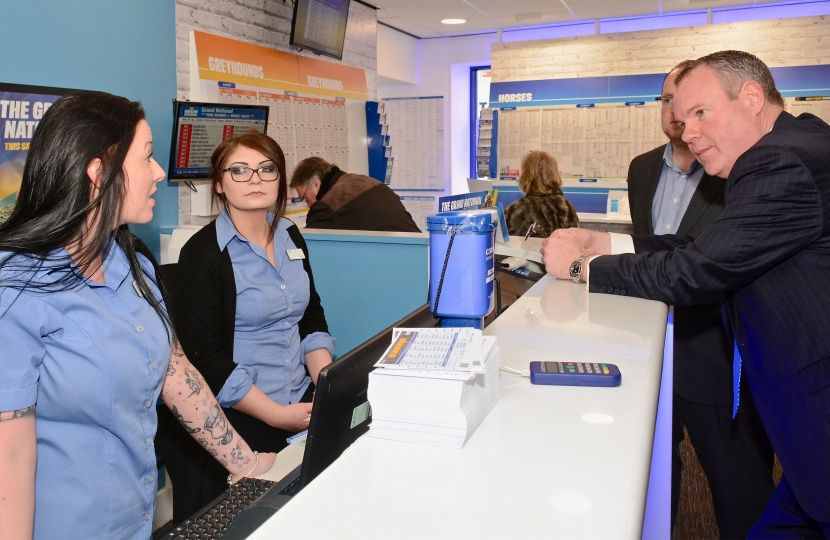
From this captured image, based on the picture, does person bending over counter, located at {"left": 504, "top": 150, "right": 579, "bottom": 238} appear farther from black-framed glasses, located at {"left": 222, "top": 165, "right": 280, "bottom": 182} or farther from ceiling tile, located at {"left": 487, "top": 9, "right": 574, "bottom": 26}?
ceiling tile, located at {"left": 487, "top": 9, "right": 574, "bottom": 26}

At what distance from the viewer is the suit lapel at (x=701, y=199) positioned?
92.1 inches

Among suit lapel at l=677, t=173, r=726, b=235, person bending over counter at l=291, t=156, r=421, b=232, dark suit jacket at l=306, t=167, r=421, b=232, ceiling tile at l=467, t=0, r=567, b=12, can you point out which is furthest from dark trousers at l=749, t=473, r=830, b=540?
ceiling tile at l=467, t=0, r=567, b=12

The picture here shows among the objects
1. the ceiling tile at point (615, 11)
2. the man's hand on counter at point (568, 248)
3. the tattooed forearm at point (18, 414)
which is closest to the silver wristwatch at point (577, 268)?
the man's hand on counter at point (568, 248)

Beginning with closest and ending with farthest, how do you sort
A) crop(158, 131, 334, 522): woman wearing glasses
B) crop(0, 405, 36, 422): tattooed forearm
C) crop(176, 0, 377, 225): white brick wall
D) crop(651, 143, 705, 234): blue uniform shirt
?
crop(0, 405, 36, 422): tattooed forearm, crop(158, 131, 334, 522): woman wearing glasses, crop(651, 143, 705, 234): blue uniform shirt, crop(176, 0, 377, 225): white brick wall

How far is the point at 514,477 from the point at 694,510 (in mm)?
2593

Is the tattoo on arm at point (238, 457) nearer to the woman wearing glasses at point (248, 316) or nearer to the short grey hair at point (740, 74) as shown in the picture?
the woman wearing glasses at point (248, 316)

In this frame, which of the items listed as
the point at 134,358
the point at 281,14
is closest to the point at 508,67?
the point at 281,14

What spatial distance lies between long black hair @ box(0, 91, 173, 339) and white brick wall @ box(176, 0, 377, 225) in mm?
2634

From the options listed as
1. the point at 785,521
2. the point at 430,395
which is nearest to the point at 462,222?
the point at 430,395

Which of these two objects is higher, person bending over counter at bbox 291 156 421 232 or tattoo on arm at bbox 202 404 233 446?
person bending over counter at bbox 291 156 421 232

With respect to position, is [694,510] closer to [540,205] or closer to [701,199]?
[701,199]

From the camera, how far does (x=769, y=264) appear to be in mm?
1666

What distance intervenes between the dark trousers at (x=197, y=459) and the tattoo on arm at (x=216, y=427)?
64cm

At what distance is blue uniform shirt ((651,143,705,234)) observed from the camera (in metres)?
2.63
